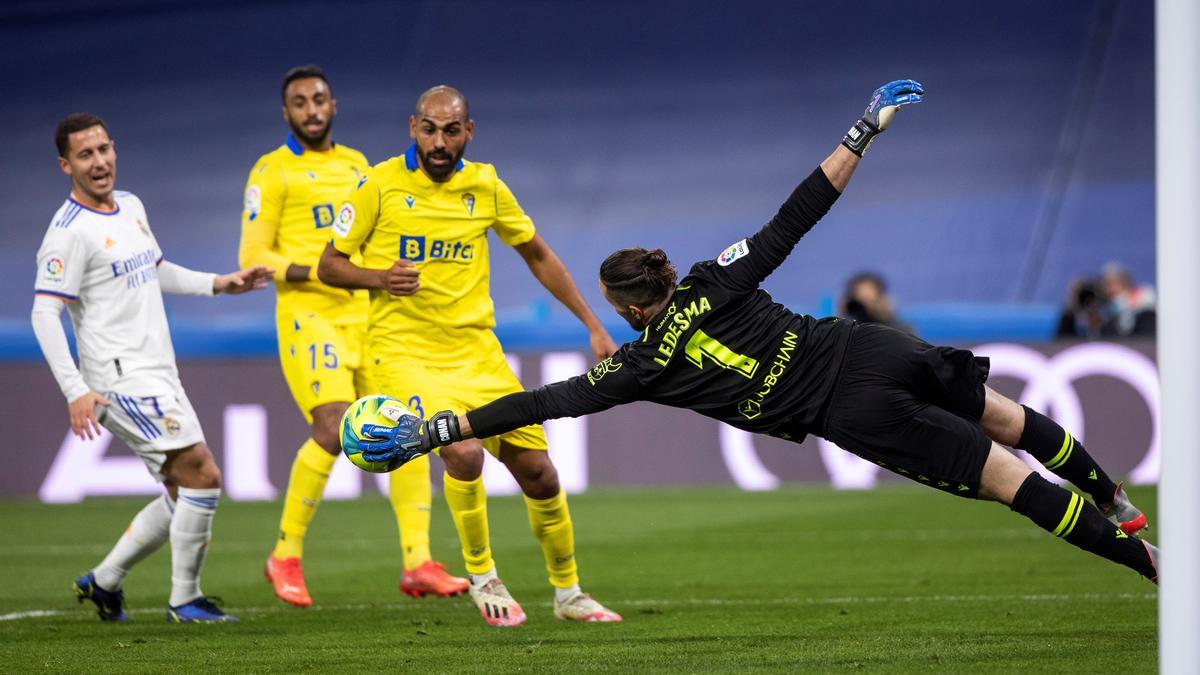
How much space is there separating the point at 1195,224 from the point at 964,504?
916 centimetres

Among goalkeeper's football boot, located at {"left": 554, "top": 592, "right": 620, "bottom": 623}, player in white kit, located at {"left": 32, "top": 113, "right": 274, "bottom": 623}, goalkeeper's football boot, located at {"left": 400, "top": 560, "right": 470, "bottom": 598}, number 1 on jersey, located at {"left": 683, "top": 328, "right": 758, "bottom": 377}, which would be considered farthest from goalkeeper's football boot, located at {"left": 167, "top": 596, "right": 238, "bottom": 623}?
number 1 on jersey, located at {"left": 683, "top": 328, "right": 758, "bottom": 377}

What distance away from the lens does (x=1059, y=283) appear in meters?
18.7

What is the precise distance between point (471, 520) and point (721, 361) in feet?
5.63

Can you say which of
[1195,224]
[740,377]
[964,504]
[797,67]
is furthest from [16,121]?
[1195,224]

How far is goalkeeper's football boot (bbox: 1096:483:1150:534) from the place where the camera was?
20.1ft

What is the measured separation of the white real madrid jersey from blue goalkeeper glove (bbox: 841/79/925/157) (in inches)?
129

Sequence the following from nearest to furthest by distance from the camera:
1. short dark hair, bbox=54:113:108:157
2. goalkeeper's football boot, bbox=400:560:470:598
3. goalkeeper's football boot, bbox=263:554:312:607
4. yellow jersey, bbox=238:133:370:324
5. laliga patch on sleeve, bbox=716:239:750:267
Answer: laliga patch on sleeve, bbox=716:239:750:267, short dark hair, bbox=54:113:108:157, goalkeeper's football boot, bbox=263:554:312:607, goalkeeper's football boot, bbox=400:560:470:598, yellow jersey, bbox=238:133:370:324

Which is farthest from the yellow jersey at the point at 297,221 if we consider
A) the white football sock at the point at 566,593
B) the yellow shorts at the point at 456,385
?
the white football sock at the point at 566,593

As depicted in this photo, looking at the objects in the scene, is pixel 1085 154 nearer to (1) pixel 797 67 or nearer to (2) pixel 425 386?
(1) pixel 797 67

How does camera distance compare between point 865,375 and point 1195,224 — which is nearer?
point 1195,224

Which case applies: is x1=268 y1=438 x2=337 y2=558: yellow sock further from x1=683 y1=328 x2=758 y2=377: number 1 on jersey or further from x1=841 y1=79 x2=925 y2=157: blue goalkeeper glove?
x1=841 y1=79 x2=925 y2=157: blue goalkeeper glove

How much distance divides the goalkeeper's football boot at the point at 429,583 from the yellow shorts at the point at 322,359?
94 centimetres

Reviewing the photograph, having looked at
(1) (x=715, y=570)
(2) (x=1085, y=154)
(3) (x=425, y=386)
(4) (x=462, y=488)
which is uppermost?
(2) (x=1085, y=154)

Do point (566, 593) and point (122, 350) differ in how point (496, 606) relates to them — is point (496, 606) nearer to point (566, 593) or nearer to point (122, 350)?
point (566, 593)
